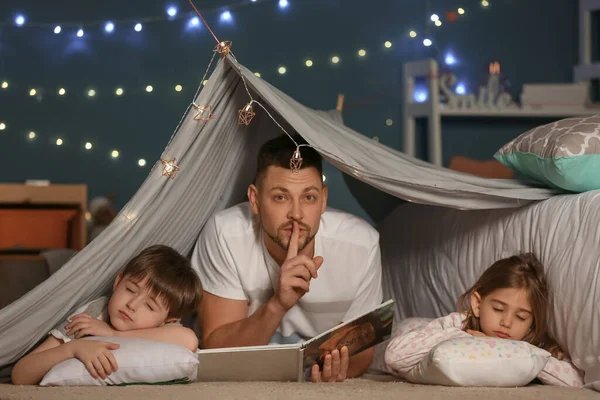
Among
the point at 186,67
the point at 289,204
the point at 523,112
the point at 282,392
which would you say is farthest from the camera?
the point at 186,67

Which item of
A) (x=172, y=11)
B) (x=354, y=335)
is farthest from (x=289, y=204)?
(x=172, y=11)

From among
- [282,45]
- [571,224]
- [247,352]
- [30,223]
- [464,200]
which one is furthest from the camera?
[282,45]

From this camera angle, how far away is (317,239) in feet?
7.32

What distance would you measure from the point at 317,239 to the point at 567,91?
2267mm

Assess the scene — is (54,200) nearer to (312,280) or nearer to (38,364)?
(312,280)

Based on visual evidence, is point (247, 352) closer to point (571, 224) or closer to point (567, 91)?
point (571, 224)

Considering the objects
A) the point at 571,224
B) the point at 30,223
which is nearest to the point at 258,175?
the point at 571,224

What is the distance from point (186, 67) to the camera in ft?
13.6

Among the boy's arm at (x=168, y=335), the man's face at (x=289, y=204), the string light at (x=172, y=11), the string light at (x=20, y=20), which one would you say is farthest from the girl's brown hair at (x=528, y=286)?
the string light at (x=20, y=20)

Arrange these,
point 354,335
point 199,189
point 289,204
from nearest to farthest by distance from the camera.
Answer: point 354,335 < point 289,204 < point 199,189

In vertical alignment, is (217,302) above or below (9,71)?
below

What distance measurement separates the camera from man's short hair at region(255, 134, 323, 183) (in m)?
2.09

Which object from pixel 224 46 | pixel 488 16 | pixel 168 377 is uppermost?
pixel 488 16

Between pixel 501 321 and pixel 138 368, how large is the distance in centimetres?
86
